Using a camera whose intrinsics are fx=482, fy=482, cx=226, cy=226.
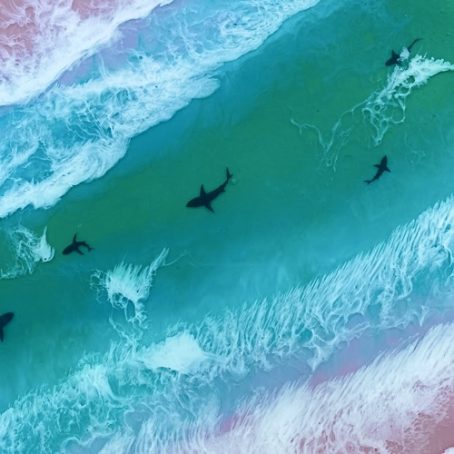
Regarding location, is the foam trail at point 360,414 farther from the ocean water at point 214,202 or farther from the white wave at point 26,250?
the white wave at point 26,250

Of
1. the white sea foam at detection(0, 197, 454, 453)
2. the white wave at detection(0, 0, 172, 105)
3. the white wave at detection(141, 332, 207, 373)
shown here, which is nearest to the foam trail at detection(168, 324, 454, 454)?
the white sea foam at detection(0, 197, 454, 453)

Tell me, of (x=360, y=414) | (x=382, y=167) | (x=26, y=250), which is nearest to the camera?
(x=360, y=414)

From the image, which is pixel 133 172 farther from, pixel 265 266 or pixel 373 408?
pixel 373 408

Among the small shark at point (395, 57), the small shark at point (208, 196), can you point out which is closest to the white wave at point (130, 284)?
the small shark at point (208, 196)

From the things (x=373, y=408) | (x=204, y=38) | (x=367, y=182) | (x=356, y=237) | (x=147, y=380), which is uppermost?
(x=204, y=38)

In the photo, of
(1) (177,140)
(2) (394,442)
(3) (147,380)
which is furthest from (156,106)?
(2) (394,442)

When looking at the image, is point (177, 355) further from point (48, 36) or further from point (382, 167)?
point (48, 36)

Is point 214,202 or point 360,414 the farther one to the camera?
point 214,202

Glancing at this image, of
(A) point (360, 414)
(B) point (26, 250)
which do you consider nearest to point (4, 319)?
(B) point (26, 250)
